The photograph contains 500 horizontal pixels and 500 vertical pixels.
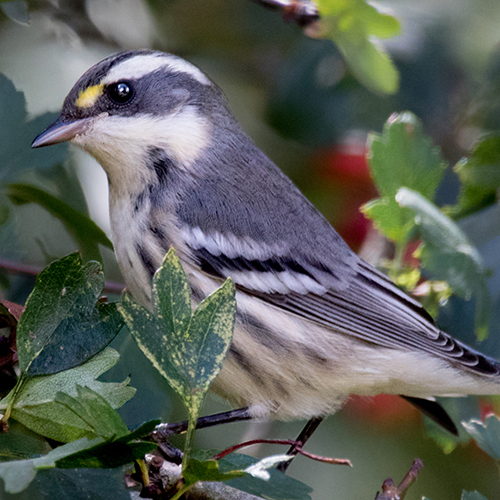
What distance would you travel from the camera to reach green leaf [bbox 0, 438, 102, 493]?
754 millimetres

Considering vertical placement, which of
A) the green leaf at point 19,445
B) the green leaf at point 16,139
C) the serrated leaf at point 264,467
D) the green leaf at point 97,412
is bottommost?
the green leaf at point 19,445

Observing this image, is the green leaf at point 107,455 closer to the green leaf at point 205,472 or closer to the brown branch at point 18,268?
the green leaf at point 205,472

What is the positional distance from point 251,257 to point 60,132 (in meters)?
0.61

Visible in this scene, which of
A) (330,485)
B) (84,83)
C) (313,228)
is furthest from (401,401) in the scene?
(84,83)

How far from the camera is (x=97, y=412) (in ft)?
2.93

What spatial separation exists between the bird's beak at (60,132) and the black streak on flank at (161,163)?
0.20m

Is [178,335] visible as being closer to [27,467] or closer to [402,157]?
[27,467]

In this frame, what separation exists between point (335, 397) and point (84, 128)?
3.37 feet

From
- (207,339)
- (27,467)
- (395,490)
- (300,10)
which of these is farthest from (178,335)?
(300,10)

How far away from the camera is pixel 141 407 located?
1.44m

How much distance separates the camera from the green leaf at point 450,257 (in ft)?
5.44

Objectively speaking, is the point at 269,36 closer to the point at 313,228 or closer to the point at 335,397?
the point at 313,228

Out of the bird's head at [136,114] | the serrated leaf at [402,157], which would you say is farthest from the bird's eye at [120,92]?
the serrated leaf at [402,157]

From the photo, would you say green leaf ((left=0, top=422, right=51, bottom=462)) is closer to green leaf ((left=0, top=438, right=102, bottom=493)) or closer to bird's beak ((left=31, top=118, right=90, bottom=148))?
green leaf ((left=0, top=438, right=102, bottom=493))
